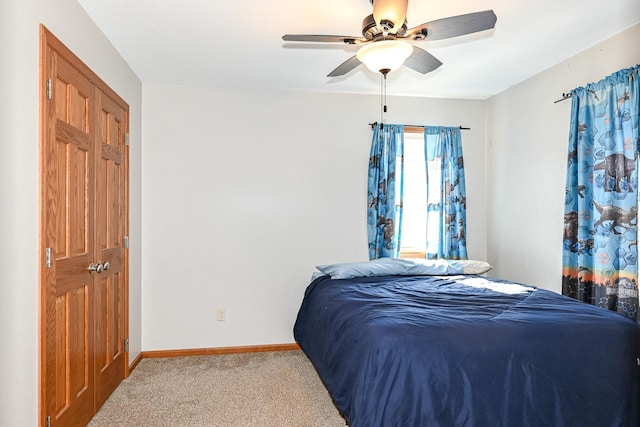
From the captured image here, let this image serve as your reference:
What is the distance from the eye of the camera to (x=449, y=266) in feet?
11.8

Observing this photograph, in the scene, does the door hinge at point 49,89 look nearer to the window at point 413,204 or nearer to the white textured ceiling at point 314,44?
the white textured ceiling at point 314,44

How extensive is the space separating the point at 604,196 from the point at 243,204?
286 cm

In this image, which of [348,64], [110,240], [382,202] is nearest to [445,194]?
[382,202]

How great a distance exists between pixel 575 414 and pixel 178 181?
11.0 feet

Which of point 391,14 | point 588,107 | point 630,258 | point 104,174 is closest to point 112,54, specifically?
point 104,174

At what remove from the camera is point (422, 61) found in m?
2.43

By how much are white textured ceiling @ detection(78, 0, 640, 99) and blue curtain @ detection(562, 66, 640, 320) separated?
463mm

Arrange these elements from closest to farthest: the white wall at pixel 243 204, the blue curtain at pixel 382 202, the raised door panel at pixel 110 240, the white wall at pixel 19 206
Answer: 1. the white wall at pixel 19 206
2. the raised door panel at pixel 110 240
3. the white wall at pixel 243 204
4. the blue curtain at pixel 382 202

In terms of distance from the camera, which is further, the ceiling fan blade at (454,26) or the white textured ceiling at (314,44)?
the white textured ceiling at (314,44)

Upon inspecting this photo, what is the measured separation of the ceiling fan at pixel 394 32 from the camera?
191cm

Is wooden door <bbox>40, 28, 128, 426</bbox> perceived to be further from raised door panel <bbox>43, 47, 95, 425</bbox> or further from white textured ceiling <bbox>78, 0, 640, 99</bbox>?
white textured ceiling <bbox>78, 0, 640, 99</bbox>

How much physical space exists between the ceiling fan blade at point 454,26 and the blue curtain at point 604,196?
1379 mm

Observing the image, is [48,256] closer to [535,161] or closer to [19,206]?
[19,206]

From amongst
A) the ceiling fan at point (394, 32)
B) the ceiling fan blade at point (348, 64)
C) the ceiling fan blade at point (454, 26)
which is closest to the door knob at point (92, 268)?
the ceiling fan at point (394, 32)
